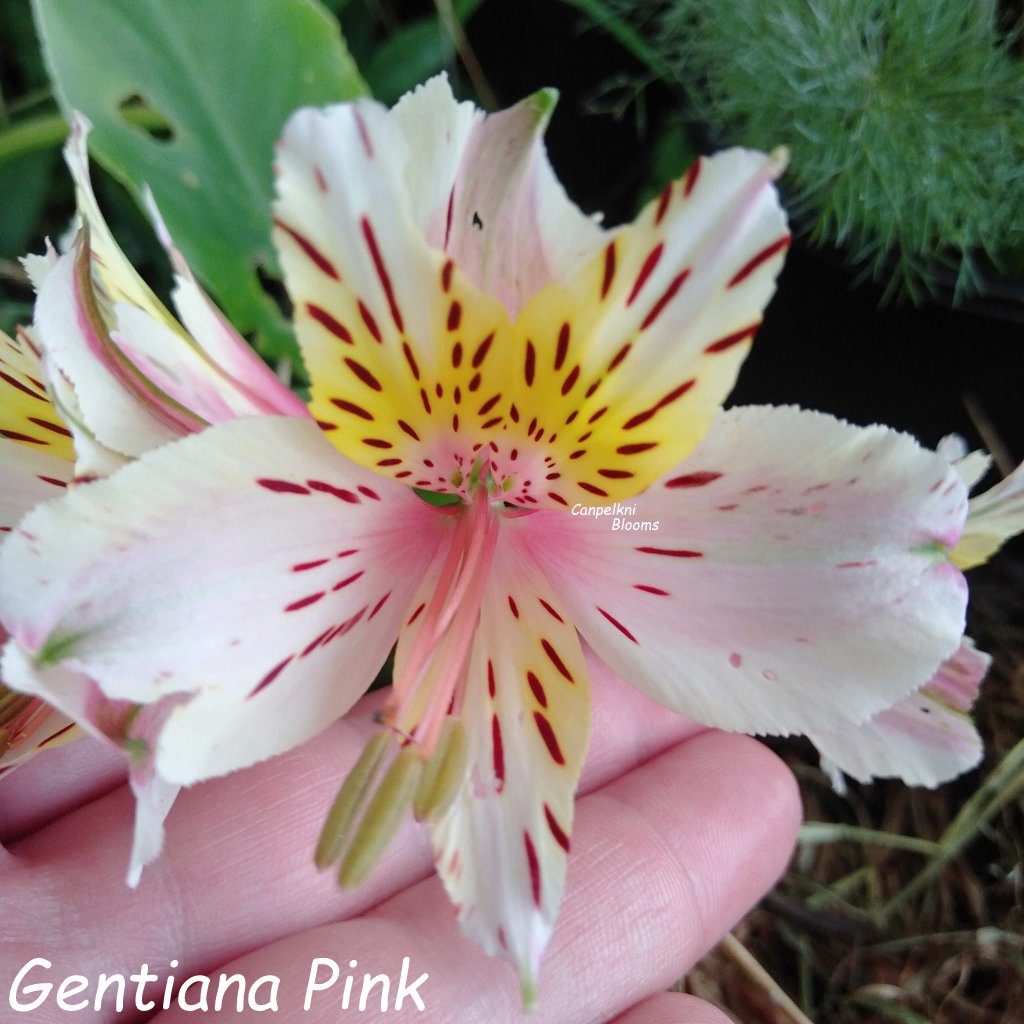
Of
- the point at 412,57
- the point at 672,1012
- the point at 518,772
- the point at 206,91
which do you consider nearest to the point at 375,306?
the point at 518,772

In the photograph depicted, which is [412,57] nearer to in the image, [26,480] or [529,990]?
[26,480]

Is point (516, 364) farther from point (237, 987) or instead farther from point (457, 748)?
point (237, 987)

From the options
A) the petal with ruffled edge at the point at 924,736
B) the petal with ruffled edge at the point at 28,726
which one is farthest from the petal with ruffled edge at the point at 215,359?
the petal with ruffled edge at the point at 924,736

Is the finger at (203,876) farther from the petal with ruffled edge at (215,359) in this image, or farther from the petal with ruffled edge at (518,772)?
the petal with ruffled edge at (215,359)

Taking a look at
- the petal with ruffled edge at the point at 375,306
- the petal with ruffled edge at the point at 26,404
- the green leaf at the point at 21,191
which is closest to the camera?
the petal with ruffled edge at the point at 375,306

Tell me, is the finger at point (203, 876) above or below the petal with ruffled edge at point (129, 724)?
below

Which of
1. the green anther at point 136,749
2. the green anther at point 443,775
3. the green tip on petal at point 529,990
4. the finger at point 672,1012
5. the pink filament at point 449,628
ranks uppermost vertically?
the green anther at point 136,749
